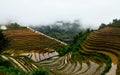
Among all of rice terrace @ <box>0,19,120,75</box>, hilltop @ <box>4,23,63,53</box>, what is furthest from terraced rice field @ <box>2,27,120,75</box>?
hilltop @ <box>4,23,63,53</box>

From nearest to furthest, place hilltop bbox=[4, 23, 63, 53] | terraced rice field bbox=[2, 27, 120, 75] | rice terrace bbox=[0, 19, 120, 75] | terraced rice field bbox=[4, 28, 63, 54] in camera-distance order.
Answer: rice terrace bbox=[0, 19, 120, 75], terraced rice field bbox=[2, 27, 120, 75], terraced rice field bbox=[4, 28, 63, 54], hilltop bbox=[4, 23, 63, 53]

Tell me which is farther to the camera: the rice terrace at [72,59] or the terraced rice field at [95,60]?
the terraced rice field at [95,60]

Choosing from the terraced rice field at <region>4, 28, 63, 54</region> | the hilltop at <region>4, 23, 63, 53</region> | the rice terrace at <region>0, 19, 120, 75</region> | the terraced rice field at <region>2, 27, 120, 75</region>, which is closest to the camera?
the rice terrace at <region>0, 19, 120, 75</region>

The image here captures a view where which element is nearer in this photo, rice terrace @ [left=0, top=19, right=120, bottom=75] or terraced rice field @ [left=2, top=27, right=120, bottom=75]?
rice terrace @ [left=0, top=19, right=120, bottom=75]

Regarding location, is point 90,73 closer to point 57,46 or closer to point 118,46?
point 118,46

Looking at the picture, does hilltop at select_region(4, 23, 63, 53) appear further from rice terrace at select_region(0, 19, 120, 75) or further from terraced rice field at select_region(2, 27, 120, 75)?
terraced rice field at select_region(2, 27, 120, 75)

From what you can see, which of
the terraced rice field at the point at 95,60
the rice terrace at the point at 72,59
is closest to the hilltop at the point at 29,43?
the rice terrace at the point at 72,59

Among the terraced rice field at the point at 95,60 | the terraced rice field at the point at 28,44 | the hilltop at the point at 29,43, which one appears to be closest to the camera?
the terraced rice field at the point at 95,60

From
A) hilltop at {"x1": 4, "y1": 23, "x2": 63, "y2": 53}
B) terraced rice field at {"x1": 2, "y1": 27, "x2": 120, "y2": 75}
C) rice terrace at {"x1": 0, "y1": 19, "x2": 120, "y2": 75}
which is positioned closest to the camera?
rice terrace at {"x1": 0, "y1": 19, "x2": 120, "y2": 75}

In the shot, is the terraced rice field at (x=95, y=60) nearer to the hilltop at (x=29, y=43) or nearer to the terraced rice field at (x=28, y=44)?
the terraced rice field at (x=28, y=44)

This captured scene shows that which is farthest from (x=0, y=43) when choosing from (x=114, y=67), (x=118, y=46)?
(x=114, y=67)

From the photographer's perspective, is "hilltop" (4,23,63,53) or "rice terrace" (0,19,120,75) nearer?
"rice terrace" (0,19,120,75)

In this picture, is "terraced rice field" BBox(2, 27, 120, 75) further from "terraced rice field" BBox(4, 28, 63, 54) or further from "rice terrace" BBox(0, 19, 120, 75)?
"terraced rice field" BBox(4, 28, 63, 54)

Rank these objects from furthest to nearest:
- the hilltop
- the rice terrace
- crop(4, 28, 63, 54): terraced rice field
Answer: the hilltop, crop(4, 28, 63, 54): terraced rice field, the rice terrace
